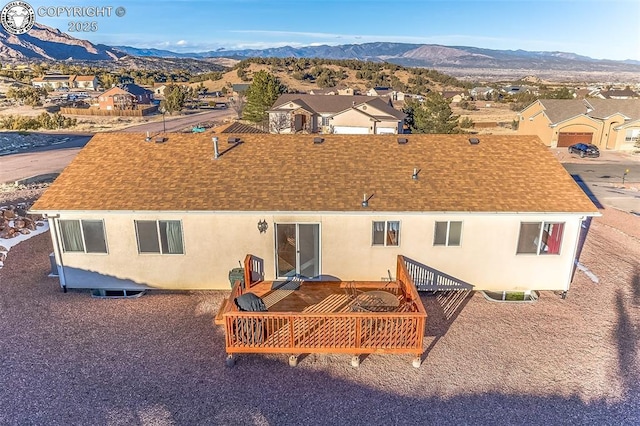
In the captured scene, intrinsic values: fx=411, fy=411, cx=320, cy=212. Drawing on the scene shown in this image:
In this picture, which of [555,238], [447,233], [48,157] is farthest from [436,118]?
[48,157]

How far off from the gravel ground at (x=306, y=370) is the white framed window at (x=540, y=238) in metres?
1.52

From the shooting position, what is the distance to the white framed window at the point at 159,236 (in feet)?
37.3

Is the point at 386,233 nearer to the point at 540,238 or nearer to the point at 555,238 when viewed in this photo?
the point at 540,238

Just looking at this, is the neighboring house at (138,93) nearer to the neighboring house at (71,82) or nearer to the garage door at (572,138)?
the neighboring house at (71,82)

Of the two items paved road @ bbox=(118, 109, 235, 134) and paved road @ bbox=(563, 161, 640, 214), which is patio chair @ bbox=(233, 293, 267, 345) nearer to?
paved road @ bbox=(563, 161, 640, 214)

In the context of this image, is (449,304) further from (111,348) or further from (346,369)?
(111,348)

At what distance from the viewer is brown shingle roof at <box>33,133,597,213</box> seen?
445 inches

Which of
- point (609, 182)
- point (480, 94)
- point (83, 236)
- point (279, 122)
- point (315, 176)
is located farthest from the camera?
point (480, 94)

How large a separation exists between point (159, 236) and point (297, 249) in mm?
3868

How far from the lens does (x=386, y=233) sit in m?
11.5

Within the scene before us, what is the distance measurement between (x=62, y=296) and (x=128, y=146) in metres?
5.13

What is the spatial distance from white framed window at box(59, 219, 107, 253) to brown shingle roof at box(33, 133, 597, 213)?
55 cm

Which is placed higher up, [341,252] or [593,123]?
[593,123]

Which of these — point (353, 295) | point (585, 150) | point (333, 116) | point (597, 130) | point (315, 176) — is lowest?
point (585, 150)
